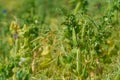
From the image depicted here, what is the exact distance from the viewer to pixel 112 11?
8.50ft

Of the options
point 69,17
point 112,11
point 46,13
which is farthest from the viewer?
point 46,13

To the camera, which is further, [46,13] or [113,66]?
[46,13]

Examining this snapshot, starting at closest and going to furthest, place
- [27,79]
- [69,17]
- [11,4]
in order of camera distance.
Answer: [27,79], [69,17], [11,4]

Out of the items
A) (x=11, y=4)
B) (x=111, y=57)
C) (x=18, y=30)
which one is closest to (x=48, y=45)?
(x=18, y=30)

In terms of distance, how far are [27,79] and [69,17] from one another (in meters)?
0.43

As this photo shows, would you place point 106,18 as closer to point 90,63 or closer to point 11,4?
point 90,63

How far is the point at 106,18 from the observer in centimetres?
247

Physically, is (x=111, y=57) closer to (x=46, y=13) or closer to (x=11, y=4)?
(x=46, y=13)

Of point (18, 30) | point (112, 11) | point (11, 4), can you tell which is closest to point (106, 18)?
point (112, 11)

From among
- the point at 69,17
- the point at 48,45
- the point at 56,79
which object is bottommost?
the point at 56,79

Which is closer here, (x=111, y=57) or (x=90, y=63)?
(x=90, y=63)

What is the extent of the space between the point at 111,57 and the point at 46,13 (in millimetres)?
2934

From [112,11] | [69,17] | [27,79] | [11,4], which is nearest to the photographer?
[27,79]

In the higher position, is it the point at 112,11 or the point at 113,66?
the point at 112,11
